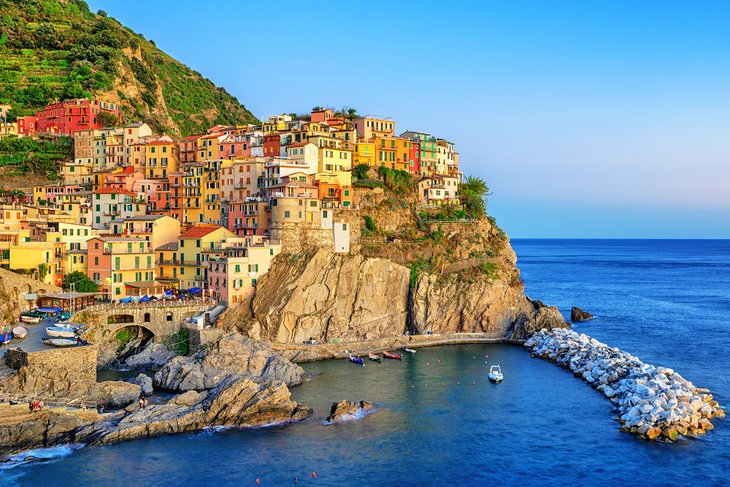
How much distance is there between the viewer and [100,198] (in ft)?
257

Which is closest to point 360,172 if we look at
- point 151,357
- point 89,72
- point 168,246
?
point 168,246

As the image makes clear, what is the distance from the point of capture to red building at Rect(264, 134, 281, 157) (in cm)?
8181

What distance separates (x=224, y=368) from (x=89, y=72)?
2809 inches

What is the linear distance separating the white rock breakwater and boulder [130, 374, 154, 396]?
3016 cm

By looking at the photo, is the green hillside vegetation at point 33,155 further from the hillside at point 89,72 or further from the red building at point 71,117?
the hillside at point 89,72

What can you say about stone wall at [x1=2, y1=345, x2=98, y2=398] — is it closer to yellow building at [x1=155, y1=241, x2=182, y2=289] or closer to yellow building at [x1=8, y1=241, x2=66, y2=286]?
yellow building at [x1=8, y1=241, x2=66, y2=286]

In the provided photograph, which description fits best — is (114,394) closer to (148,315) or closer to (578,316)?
(148,315)

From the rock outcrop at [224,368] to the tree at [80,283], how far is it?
14.4 metres

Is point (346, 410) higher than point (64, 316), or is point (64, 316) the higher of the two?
point (64, 316)

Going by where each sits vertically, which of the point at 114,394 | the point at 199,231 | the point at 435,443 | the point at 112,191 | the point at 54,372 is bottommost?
the point at 435,443

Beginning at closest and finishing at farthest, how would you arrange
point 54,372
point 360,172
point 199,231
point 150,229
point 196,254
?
1. point 54,372
2. point 196,254
3. point 199,231
4. point 150,229
5. point 360,172

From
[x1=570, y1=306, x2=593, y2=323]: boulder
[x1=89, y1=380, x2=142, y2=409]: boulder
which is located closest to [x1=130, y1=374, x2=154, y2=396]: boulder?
[x1=89, y1=380, x2=142, y2=409]: boulder

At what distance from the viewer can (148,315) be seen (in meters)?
60.0

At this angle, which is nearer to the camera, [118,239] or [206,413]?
[206,413]
